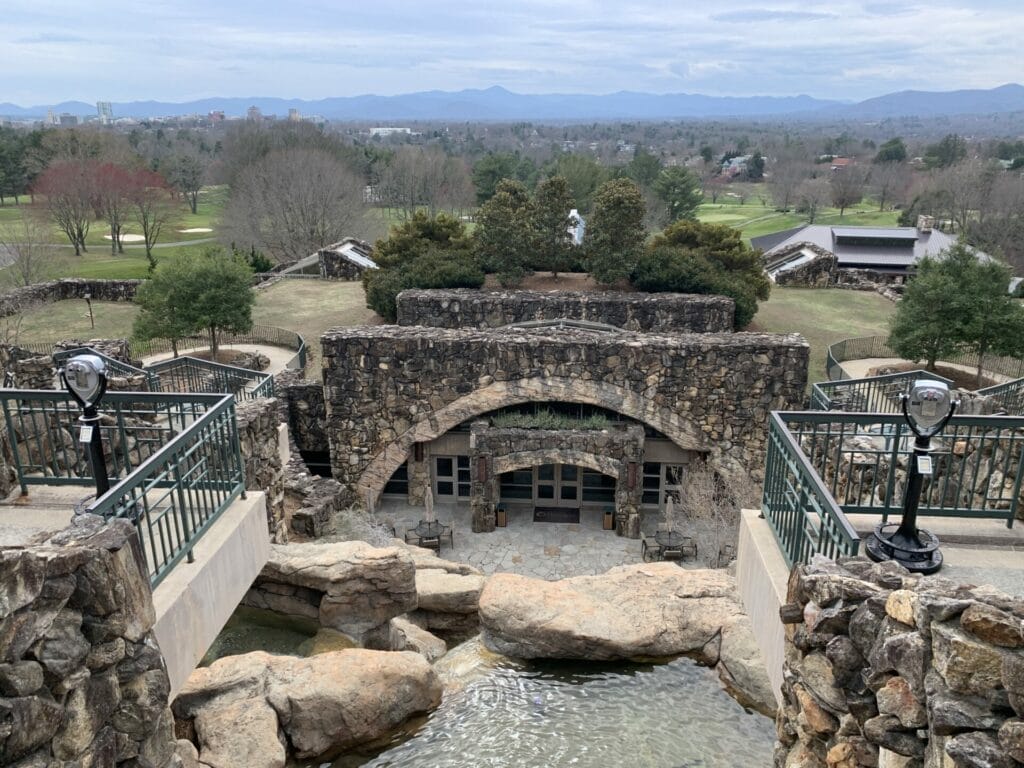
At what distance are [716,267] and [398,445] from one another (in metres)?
16.8

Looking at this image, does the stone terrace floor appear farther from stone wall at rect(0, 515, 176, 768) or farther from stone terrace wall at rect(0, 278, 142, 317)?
stone terrace wall at rect(0, 278, 142, 317)

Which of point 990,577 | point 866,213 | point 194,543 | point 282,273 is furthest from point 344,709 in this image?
point 866,213

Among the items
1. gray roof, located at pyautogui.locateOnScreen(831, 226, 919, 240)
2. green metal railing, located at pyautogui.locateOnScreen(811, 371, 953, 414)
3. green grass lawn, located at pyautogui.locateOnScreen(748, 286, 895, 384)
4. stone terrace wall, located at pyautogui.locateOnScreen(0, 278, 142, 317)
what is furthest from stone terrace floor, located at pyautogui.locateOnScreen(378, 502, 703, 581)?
gray roof, located at pyautogui.locateOnScreen(831, 226, 919, 240)

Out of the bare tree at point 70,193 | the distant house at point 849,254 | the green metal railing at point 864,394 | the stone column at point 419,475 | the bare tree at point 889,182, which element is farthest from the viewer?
the bare tree at point 889,182

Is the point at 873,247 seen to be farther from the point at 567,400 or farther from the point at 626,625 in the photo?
the point at 626,625

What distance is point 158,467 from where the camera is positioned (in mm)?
6004

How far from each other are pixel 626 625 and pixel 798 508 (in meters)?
3.98

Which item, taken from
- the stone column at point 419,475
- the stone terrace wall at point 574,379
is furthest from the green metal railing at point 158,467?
the stone column at point 419,475

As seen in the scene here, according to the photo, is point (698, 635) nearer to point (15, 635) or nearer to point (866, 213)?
point (15, 635)

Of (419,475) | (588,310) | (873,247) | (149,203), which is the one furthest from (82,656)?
(149,203)

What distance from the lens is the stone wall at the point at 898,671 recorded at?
349 cm

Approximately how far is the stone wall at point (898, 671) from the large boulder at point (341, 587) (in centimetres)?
573

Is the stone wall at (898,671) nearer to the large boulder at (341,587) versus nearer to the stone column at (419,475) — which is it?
the large boulder at (341,587)

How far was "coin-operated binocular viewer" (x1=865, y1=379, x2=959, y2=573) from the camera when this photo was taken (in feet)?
17.5
